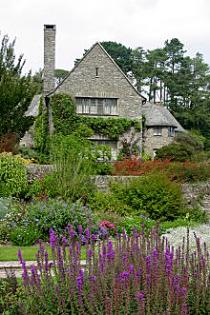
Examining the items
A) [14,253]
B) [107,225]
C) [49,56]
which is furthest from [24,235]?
[49,56]

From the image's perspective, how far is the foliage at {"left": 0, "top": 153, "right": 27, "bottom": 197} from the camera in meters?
18.3

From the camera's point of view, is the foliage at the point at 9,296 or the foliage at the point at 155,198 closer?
the foliage at the point at 9,296

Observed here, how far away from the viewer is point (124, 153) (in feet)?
101

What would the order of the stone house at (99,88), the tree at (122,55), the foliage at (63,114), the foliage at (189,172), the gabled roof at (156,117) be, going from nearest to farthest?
the foliage at (189,172) < the foliage at (63,114) < the stone house at (99,88) < the gabled roof at (156,117) < the tree at (122,55)

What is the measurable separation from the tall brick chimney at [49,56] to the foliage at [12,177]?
41.4ft

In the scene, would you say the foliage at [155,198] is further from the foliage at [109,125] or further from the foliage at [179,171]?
the foliage at [109,125]

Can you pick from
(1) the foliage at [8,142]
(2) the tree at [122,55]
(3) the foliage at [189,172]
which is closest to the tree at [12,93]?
(1) the foliage at [8,142]

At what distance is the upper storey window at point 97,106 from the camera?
101ft

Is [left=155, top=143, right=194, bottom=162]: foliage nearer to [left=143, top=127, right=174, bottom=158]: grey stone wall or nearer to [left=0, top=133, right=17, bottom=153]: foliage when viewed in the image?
[left=143, top=127, right=174, bottom=158]: grey stone wall

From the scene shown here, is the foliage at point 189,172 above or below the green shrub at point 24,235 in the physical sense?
above

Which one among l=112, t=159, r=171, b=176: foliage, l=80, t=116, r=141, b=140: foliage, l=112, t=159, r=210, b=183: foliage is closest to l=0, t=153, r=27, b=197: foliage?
l=112, t=159, r=171, b=176: foliage

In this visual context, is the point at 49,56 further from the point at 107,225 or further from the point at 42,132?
the point at 107,225

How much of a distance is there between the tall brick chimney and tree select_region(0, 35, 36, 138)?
566 centimetres

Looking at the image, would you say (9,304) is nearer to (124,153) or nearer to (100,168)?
(100,168)
